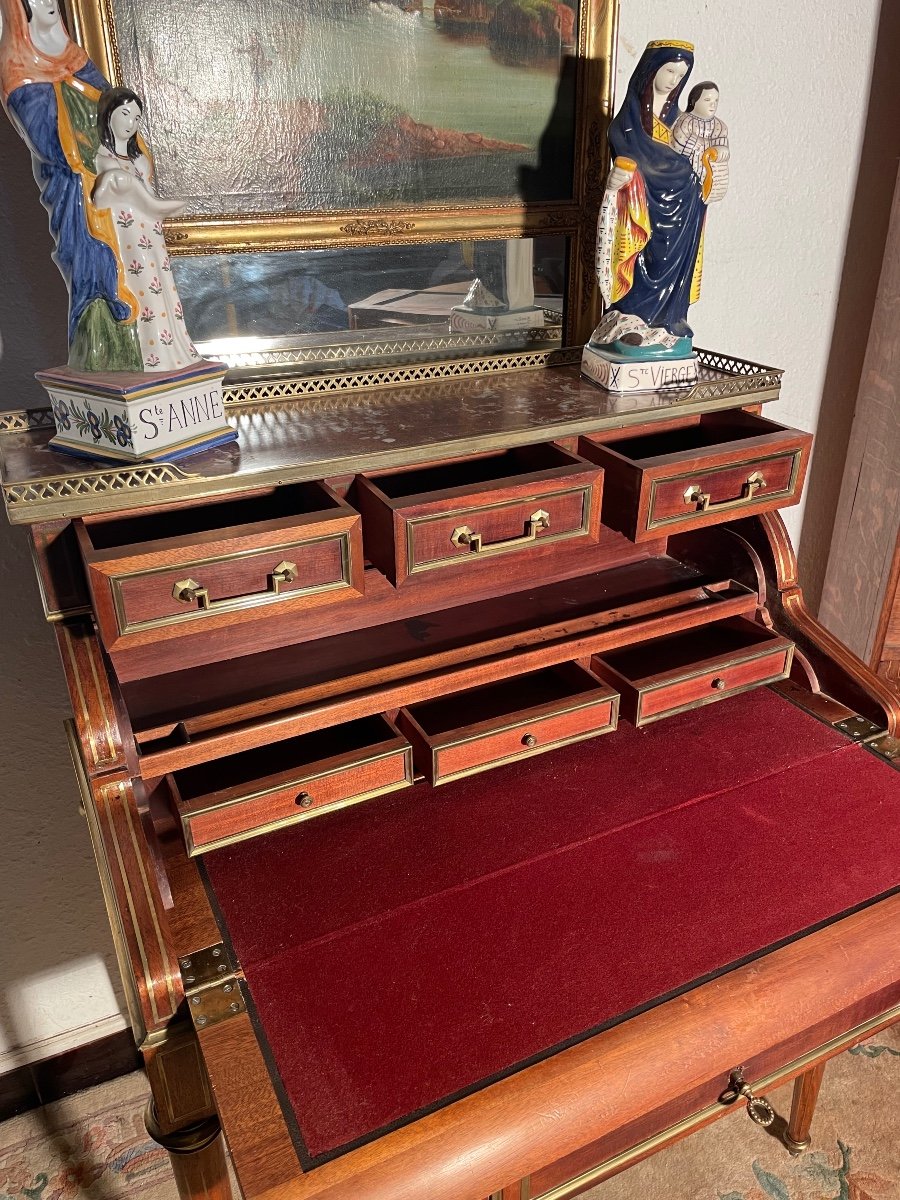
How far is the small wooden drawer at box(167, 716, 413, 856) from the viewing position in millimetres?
1081

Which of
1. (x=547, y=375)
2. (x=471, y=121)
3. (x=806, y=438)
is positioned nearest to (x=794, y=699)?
(x=806, y=438)

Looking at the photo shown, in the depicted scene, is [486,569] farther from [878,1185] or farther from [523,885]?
[878,1185]

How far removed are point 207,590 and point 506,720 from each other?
0.44 metres

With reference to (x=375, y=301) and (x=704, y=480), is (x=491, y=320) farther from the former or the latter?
(x=704, y=480)

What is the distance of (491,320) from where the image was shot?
4.84 feet

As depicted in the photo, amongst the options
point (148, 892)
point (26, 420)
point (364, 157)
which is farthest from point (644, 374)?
point (148, 892)

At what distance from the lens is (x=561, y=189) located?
1.47m

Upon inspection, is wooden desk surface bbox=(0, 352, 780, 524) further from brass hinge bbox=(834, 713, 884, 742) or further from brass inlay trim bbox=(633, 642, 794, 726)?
brass hinge bbox=(834, 713, 884, 742)

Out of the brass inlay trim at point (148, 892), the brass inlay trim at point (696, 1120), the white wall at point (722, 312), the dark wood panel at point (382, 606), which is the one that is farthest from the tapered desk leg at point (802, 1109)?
the white wall at point (722, 312)

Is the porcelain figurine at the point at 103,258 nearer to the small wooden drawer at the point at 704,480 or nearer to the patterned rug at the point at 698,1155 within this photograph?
the small wooden drawer at the point at 704,480

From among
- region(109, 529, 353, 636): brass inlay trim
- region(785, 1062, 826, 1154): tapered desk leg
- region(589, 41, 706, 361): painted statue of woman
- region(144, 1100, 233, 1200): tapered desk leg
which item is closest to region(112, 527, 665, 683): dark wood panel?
region(109, 529, 353, 636): brass inlay trim

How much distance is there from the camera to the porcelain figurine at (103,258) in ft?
3.17

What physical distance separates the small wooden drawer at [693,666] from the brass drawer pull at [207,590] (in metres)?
0.54

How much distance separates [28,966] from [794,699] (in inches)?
61.6
